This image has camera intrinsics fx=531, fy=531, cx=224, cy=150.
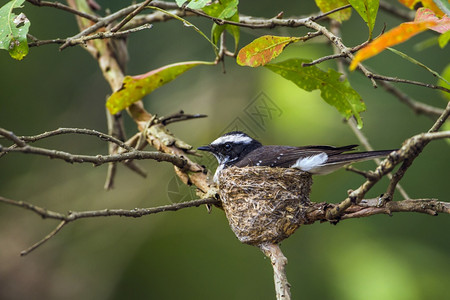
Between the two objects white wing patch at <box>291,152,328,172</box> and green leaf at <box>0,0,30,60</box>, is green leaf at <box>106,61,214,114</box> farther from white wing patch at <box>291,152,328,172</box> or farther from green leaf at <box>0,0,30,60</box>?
white wing patch at <box>291,152,328,172</box>

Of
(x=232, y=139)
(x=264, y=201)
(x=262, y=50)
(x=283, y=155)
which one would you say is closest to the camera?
(x=262, y=50)

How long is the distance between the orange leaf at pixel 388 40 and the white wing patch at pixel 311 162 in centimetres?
171

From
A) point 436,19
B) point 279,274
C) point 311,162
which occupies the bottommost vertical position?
point 279,274

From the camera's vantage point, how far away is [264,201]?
3.07 meters

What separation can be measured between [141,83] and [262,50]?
1.02m

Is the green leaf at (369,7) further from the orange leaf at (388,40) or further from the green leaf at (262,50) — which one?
the orange leaf at (388,40)

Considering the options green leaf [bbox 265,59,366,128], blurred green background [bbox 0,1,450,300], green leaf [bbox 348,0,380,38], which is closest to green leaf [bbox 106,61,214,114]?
green leaf [bbox 265,59,366,128]

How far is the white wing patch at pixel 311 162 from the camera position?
3.30 meters

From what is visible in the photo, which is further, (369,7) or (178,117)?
(178,117)

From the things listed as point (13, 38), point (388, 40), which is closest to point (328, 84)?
point (388, 40)

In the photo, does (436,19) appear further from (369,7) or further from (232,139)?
(232,139)

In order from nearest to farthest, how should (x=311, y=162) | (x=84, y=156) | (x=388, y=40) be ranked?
(x=388, y=40) < (x=84, y=156) < (x=311, y=162)

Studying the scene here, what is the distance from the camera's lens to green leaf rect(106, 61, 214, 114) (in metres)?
3.18

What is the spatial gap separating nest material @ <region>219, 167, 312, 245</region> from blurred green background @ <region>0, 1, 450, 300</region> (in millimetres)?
1365
